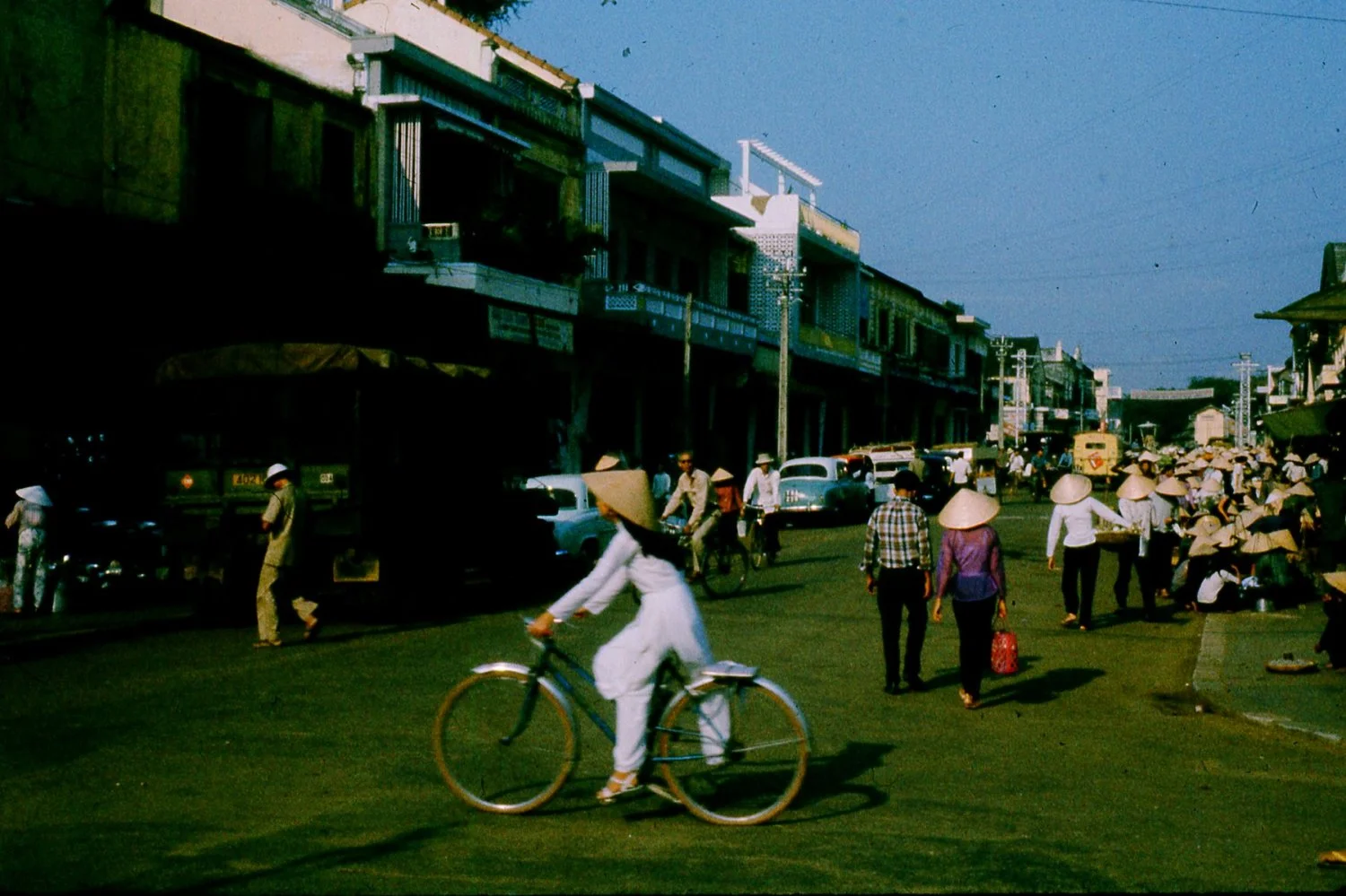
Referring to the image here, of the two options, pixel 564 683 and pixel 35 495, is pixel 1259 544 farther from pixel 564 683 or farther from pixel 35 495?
pixel 35 495

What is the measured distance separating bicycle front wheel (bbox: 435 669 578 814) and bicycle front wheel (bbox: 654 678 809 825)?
0.49 meters

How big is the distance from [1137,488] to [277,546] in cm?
987

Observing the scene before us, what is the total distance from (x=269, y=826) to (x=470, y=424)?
36.7 ft

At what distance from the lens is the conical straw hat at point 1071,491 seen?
14945mm

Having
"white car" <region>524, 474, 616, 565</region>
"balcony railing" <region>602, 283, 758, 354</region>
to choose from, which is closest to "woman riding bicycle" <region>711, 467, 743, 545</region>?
"white car" <region>524, 474, 616, 565</region>

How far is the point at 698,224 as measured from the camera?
40.8 m

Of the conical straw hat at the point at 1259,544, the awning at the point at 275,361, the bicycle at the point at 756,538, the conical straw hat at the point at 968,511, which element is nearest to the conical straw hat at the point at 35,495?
the awning at the point at 275,361

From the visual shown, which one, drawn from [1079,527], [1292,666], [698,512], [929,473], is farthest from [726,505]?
[929,473]

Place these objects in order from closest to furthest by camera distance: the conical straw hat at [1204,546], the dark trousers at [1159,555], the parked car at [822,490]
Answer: the conical straw hat at [1204,546] < the dark trousers at [1159,555] < the parked car at [822,490]

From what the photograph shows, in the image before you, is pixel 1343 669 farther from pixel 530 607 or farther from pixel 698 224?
pixel 698 224

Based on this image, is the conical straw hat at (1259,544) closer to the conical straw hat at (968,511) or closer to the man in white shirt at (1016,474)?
the conical straw hat at (968,511)

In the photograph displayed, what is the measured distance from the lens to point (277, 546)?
1295 centimetres

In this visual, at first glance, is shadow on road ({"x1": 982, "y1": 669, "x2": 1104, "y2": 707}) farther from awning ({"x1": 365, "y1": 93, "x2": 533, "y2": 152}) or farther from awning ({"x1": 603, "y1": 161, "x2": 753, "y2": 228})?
awning ({"x1": 603, "y1": 161, "x2": 753, "y2": 228})

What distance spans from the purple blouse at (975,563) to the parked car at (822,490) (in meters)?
21.4
